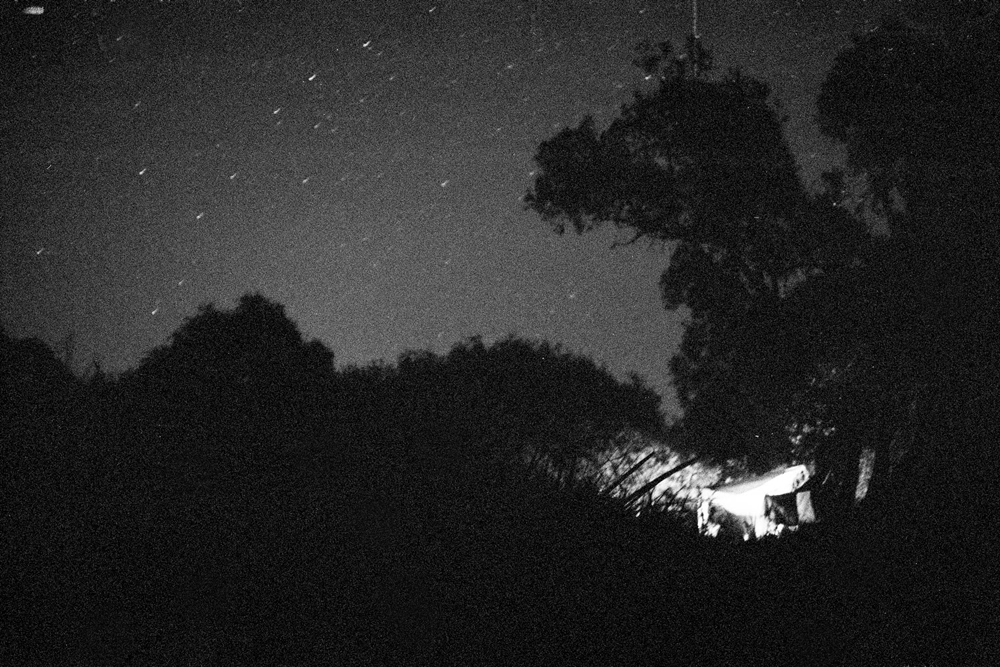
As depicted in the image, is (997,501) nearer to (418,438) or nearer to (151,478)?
(418,438)

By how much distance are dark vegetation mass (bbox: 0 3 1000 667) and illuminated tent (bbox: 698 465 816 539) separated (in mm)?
542

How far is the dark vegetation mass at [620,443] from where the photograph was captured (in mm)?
3748

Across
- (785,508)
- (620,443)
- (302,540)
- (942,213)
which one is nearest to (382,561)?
(302,540)

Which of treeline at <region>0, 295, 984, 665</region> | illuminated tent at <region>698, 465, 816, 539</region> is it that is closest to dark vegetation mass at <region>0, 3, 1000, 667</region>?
treeline at <region>0, 295, 984, 665</region>

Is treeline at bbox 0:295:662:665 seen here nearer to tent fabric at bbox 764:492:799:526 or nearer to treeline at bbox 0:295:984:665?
treeline at bbox 0:295:984:665

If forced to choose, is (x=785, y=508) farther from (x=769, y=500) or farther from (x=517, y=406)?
(x=517, y=406)

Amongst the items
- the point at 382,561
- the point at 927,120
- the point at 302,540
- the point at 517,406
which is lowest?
the point at 382,561

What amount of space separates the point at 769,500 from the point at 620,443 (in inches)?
176

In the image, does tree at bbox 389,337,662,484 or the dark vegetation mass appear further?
tree at bbox 389,337,662,484

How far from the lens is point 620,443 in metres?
12.1

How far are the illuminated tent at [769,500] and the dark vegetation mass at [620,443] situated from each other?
1.78ft

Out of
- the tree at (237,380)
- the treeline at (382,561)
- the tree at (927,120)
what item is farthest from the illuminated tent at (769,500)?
the treeline at (382,561)

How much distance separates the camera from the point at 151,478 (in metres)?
5.03

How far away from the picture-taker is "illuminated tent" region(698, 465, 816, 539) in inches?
538
